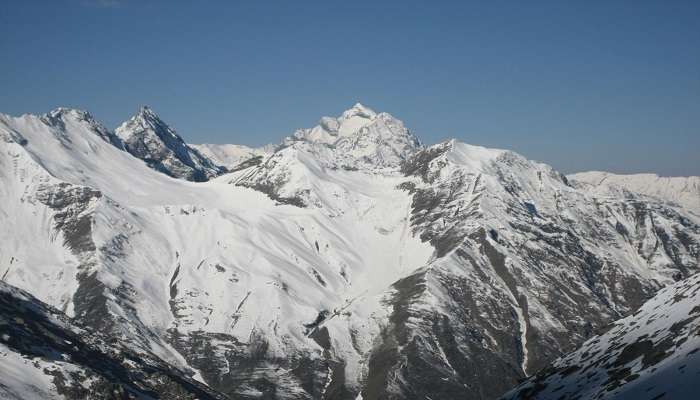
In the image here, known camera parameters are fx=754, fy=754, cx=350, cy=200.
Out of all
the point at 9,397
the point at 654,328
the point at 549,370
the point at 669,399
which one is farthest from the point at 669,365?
the point at 9,397

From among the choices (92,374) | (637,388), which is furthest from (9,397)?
(637,388)

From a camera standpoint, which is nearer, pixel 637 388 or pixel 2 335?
pixel 637 388

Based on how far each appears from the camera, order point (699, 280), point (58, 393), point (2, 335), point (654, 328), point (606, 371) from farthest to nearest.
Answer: point (2, 335) → point (58, 393) → point (699, 280) → point (654, 328) → point (606, 371)

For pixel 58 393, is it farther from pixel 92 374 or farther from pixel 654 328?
pixel 654 328

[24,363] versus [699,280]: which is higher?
[24,363]

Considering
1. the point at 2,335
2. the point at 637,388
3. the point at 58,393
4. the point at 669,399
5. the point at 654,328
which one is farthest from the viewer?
the point at 2,335

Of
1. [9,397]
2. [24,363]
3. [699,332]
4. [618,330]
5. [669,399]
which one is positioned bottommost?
[669,399]

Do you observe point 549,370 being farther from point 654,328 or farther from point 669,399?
point 669,399
